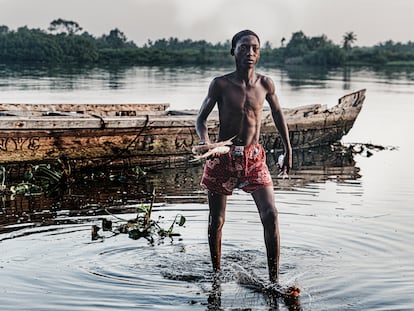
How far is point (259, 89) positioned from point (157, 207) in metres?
3.32

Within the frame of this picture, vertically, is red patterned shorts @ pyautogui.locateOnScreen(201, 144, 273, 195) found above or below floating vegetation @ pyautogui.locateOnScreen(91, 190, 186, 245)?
above

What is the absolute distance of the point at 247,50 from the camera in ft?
17.2

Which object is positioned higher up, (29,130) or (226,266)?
(29,130)

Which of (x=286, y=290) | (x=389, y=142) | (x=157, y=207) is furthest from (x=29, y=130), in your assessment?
(x=389, y=142)

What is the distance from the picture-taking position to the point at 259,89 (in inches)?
213

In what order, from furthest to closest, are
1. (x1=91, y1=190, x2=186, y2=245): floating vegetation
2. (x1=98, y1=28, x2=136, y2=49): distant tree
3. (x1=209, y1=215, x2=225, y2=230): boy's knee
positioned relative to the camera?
(x1=98, y1=28, x2=136, y2=49): distant tree < (x1=91, y1=190, x2=186, y2=245): floating vegetation < (x1=209, y1=215, x2=225, y2=230): boy's knee

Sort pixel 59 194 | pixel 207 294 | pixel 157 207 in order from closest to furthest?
pixel 207 294
pixel 157 207
pixel 59 194

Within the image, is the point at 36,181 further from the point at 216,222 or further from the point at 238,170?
the point at 238,170

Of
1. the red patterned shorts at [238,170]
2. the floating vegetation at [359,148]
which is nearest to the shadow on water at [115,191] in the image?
the floating vegetation at [359,148]

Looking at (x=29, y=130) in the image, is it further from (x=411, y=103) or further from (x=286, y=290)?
(x=411, y=103)

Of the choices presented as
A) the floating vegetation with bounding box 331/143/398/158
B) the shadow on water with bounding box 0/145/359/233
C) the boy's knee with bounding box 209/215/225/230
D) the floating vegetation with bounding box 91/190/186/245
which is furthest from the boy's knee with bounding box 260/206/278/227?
the floating vegetation with bounding box 331/143/398/158

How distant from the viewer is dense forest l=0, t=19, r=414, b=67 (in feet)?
210

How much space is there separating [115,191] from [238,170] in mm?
4395

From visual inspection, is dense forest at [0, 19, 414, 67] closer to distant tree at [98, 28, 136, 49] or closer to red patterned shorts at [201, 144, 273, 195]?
distant tree at [98, 28, 136, 49]
